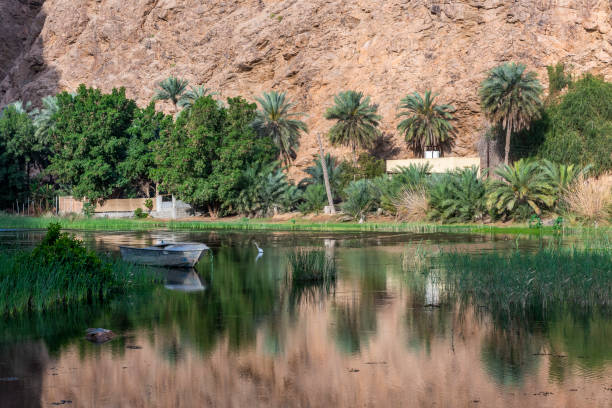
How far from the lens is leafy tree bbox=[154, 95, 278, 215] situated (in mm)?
57491

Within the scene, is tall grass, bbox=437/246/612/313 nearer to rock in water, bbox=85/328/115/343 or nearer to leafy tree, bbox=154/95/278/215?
rock in water, bbox=85/328/115/343

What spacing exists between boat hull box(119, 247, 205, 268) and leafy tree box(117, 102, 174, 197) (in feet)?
132

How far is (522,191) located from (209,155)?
27.4 m

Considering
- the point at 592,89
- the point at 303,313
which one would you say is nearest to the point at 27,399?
the point at 303,313

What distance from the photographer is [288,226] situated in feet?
161

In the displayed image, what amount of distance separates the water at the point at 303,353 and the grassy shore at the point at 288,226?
67.4ft

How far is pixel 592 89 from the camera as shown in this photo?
59.5m

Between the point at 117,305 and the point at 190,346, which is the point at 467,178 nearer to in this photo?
the point at 117,305

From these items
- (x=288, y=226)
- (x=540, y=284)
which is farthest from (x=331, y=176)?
(x=540, y=284)

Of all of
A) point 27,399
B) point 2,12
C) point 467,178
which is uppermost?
point 2,12

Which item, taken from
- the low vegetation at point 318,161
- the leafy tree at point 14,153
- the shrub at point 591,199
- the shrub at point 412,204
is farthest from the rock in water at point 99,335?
the leafy tree at point 14,153

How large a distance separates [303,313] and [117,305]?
4636mm

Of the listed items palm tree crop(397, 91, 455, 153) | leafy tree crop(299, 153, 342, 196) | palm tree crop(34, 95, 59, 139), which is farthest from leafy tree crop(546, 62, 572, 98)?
palm tree crop(34, 95, 59, 139)

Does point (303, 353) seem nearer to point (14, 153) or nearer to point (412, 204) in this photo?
point (412, 204)
